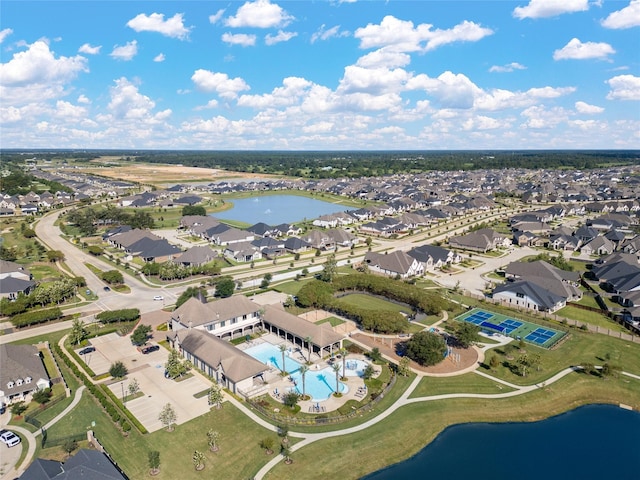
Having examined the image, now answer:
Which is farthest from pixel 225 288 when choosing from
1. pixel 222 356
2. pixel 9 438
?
pixel 9 438

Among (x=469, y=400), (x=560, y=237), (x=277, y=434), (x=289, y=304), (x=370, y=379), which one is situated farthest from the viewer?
(x=560, y=237)

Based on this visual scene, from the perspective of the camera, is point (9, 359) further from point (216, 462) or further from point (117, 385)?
point (216, 462)

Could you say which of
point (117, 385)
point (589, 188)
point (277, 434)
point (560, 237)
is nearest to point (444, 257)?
point (560, 237)

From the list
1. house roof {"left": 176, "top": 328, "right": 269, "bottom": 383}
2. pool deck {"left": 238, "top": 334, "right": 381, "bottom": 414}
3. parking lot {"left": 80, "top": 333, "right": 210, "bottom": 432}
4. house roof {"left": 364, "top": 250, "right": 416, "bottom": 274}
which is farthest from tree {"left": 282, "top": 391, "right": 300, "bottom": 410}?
house roof {"left": 364, "top": 250, "right": 416, "bottom": 274}

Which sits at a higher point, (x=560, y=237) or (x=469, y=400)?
(x=560, y=237)

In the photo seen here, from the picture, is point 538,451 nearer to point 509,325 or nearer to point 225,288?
point 509,325

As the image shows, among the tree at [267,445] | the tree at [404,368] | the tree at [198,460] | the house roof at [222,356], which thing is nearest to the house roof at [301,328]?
the house roof at [222,356]
